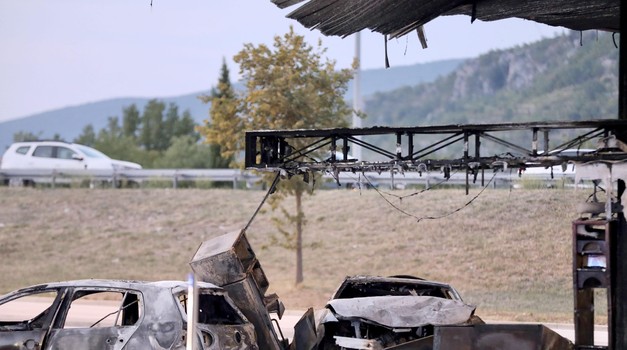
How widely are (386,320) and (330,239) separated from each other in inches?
901

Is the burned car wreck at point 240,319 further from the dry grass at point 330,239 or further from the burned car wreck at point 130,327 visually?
the dry grass at point 330,239

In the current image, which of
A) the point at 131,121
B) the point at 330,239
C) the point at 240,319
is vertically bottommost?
the point at 330,239

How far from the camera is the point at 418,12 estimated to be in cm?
2130

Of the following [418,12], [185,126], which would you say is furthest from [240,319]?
[185,126]

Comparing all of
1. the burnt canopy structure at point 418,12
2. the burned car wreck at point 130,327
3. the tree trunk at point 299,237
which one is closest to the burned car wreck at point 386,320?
the burned car wreck at point 130,327

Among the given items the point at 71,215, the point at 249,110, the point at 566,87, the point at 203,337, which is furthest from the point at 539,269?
the point at 566,87

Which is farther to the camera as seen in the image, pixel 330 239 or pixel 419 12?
pixel 330 239

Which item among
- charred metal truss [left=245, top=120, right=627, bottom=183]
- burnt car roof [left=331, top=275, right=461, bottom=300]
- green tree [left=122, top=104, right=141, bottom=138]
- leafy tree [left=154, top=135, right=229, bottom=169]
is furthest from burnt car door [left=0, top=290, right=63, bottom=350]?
green tree [left=122, top=104, right=141, bottom=138]

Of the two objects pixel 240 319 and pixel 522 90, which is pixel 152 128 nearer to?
pixel 522 90

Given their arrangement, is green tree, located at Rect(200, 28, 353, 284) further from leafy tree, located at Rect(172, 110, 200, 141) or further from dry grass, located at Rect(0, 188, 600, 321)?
leafy tree, located at Rect(172, 110, 200, 141)

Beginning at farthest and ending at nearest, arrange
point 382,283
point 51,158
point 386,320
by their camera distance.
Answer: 1. point 51,158
2. point 382,283
3. point 386,320

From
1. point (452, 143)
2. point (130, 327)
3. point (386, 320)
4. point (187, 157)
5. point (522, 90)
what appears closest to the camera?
point (130, 327)

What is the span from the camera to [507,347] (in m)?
15.7

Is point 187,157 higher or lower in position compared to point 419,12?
lower
